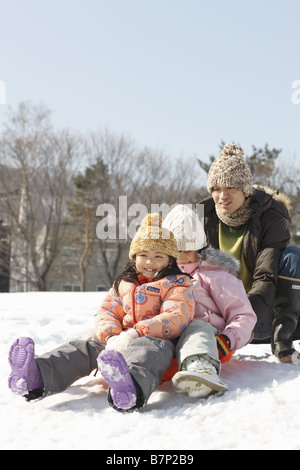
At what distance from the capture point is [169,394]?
1.92 meters

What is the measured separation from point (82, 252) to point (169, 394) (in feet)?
74.3

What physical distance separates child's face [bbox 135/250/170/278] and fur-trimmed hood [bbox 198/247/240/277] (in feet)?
0.93

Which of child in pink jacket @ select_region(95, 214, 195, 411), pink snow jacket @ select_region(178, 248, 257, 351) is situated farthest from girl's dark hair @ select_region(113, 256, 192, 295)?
pink snow jacket @ select_region(178, 248, 257, 351)

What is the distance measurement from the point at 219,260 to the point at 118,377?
1.04m

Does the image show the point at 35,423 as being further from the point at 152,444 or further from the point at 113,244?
the point at 113,244

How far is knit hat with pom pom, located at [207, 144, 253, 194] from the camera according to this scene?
2859mm

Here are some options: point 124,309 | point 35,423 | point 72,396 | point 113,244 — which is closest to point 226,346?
point 124,309

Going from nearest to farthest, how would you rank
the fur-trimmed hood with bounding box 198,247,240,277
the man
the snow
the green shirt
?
the snow < the fur-trimmed hood with bounding box 198,247,240,277 < the man < the green shirt

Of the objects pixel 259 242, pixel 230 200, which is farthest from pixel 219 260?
pixel 230 200

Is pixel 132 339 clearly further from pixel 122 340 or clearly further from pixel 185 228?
pixel 185 228

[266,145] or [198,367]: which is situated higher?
[266,145]

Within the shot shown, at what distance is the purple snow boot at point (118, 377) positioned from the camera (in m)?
1.59

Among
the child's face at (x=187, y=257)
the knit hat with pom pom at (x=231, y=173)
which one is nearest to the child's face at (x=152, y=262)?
the child's face at (x=187, y=257)

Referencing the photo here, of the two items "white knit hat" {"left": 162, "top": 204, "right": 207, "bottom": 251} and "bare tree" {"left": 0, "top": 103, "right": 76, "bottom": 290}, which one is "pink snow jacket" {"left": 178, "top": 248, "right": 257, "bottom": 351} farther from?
"bare tree" {"left": 0, "top": 103, "right": 76, "bottom": 290}
